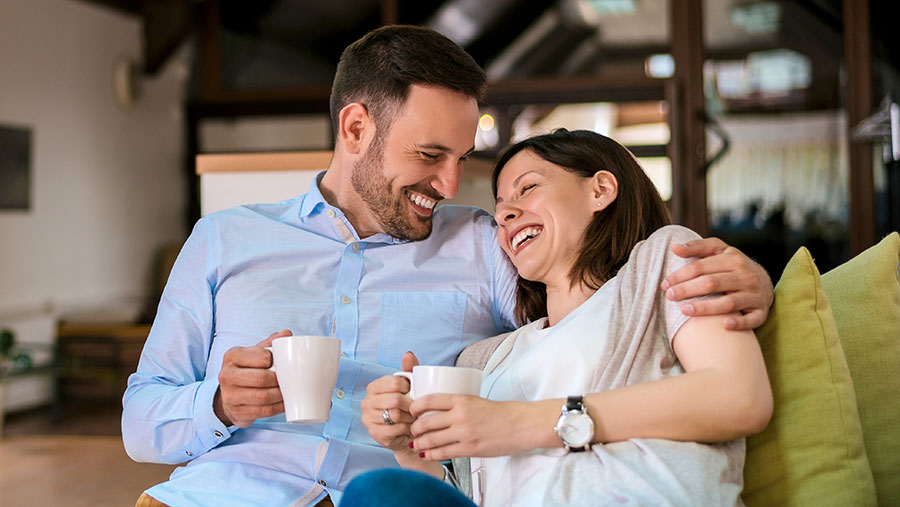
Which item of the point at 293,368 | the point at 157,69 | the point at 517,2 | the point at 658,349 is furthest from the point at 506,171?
the point at 157,69

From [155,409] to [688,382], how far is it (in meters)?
0.87

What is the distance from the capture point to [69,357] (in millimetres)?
5766

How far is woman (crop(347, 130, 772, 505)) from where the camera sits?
3.75 feet

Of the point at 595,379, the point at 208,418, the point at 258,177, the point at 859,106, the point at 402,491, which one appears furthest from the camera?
the point at 859,106

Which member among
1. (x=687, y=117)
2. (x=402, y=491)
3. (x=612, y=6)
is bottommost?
(x=402, y=491)

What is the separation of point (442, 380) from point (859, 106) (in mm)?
5049

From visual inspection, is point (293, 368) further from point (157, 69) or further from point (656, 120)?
point (157, 69)

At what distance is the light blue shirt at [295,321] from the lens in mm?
1505

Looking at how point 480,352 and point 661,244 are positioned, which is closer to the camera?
point 661,244

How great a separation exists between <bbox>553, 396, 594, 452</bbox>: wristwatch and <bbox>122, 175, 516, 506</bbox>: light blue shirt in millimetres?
473

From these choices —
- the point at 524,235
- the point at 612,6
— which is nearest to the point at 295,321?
the point at 524,235

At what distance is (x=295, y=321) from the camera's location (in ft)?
5.29

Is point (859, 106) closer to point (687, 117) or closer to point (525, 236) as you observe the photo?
point (687, 117)

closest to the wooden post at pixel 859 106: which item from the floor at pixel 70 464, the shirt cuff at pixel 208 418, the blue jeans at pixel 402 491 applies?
the floor at pixel 70 464
